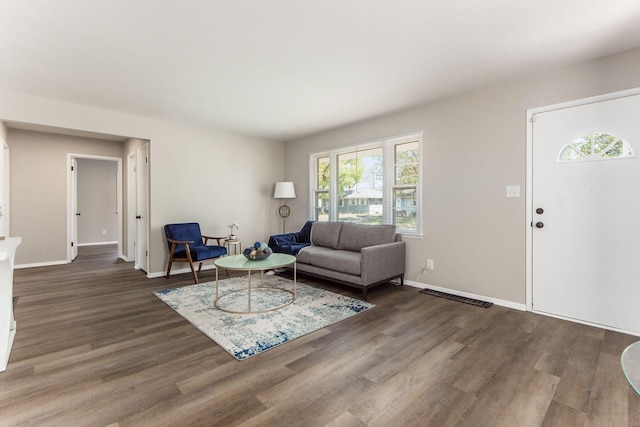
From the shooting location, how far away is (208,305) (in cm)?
323

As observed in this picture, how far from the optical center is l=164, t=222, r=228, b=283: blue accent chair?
423 centimetres

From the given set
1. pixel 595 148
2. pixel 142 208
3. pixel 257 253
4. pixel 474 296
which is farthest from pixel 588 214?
pixel 142 208

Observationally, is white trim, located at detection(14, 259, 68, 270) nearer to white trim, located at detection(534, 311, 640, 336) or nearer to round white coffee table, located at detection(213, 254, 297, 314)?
round white coffee table, located at detection(213, 254, 297, 314)

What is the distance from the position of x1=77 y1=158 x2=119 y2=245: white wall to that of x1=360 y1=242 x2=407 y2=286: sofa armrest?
7.70 meters

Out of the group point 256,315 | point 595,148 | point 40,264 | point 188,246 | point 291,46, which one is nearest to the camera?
point 291,46

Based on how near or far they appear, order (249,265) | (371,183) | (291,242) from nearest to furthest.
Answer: (249,265) → (371,183) → (291,242)

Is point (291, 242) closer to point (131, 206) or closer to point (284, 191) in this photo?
point (284, 191)

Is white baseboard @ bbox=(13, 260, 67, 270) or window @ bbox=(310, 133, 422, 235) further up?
window @ bbox=(310, 133, 422, 235)

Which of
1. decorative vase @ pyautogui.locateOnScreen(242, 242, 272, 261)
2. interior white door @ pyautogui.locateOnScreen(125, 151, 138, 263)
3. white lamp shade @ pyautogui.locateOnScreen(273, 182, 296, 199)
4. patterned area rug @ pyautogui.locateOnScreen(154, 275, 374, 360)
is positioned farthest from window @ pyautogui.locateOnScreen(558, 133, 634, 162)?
interior white door @ pyautogui.locateOnScreen(125, 151, 138, 263)

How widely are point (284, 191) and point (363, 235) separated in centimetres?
196

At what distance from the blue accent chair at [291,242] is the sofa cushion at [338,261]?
1.55 ft

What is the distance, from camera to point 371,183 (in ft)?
15.2

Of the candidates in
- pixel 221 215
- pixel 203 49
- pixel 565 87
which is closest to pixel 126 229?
pixel 221 215

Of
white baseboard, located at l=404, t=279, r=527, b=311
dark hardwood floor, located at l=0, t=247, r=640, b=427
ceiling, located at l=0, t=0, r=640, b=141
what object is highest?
ceiling, located at l=0, t=0, r=640, b=141
